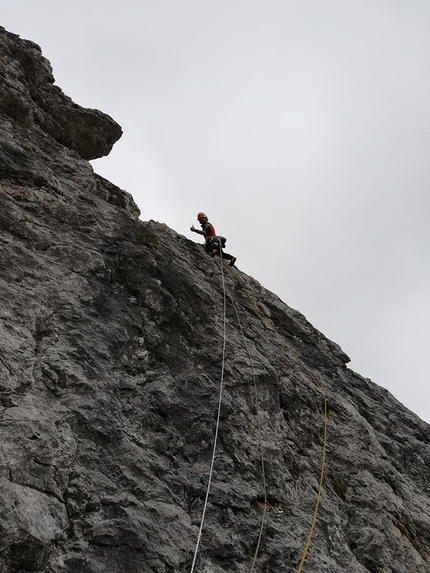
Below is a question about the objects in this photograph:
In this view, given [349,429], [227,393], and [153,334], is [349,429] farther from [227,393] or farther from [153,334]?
[153,334]

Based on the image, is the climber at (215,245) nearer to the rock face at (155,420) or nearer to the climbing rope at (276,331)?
the climbing rope at (276,331)

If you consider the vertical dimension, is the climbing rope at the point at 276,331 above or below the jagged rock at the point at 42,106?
below

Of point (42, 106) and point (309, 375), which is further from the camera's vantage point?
point (42, 106)

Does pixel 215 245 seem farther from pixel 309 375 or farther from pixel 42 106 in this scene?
pixel 42 106

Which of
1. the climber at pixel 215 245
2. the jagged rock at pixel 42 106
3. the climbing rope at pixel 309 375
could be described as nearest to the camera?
the climbing rope at pixel 309 375

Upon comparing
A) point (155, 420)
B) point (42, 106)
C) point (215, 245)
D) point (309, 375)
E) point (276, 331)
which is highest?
point (42, 106)

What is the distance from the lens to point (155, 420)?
763cm

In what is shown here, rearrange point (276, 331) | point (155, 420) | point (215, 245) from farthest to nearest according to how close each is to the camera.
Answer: point (215, 245), point (276, 331), point (155, 420)

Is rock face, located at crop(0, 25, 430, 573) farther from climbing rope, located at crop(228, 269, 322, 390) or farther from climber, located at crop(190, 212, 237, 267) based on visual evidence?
climber, located at crop(190, 212, 237, 267)

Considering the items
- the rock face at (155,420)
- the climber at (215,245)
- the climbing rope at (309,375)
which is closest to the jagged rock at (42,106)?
the rock face at (155,420)

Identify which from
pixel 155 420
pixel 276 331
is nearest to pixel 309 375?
pixel 276 331

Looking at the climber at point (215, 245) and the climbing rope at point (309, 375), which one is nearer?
the climbing rope at point (309, 375)

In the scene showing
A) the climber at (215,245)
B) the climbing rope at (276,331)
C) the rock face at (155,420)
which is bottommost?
the rock face at (155,420)

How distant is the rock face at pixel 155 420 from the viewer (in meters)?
5.78
